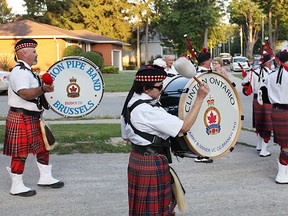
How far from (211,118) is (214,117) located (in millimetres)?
36

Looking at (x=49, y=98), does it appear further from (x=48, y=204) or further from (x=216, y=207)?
(x=216, y=207)

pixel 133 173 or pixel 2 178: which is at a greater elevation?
pixel 133 173

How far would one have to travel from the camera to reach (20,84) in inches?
193

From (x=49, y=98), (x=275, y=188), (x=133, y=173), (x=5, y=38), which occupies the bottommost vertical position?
(x=275, y=188)

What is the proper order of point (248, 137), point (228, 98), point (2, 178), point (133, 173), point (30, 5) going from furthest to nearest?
point (30, 5), point (248, 137), point (2, 178), point (228, 98), point (133, 173)

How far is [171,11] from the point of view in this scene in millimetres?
43844

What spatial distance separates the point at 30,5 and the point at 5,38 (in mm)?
21803

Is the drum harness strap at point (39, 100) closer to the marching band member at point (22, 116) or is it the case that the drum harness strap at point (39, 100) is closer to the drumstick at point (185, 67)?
the marching band member at point (22, 116)

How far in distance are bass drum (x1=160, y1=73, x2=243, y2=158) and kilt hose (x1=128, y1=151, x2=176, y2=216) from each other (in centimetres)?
32

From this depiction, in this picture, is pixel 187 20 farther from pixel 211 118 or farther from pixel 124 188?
pixel 211 118

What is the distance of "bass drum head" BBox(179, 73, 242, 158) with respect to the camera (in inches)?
145

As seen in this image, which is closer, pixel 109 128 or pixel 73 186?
pixel 73 186

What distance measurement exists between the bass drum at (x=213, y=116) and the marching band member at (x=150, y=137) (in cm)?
30

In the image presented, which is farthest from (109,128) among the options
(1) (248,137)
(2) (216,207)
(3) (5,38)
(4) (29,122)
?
(3) (5,38)
